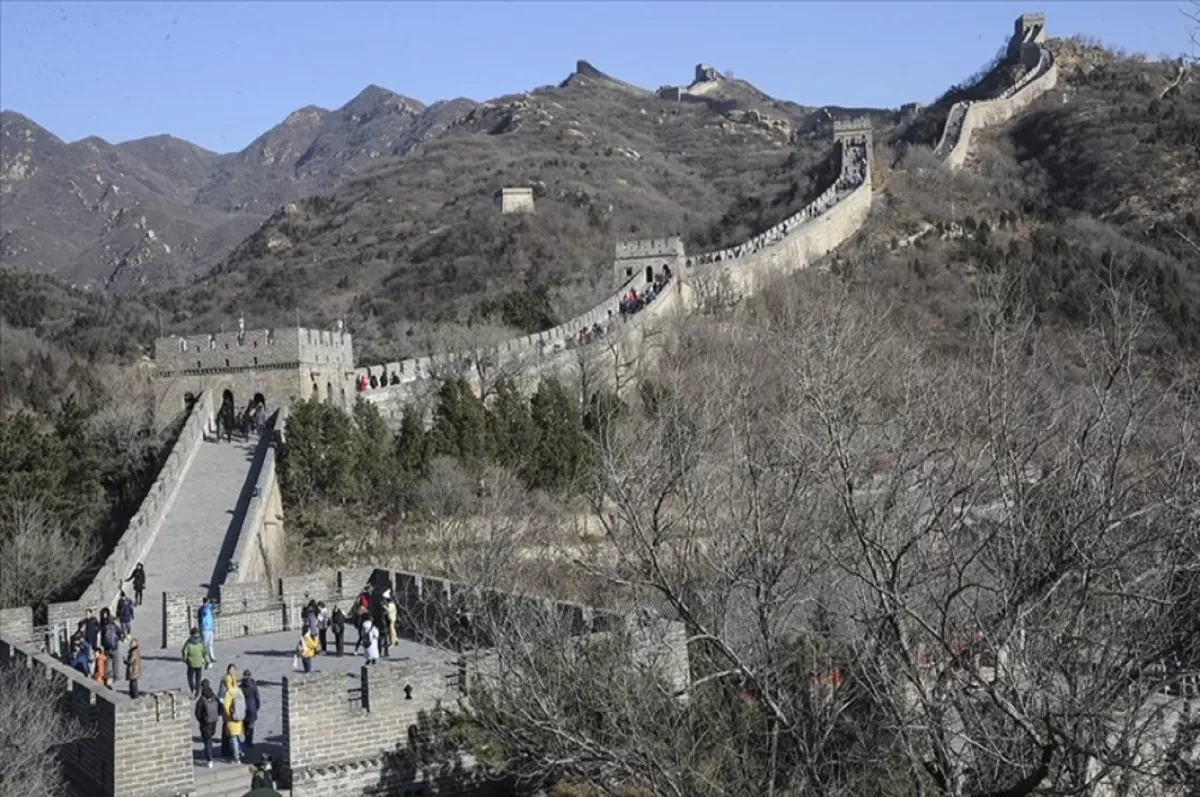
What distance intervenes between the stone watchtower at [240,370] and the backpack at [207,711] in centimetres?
1845

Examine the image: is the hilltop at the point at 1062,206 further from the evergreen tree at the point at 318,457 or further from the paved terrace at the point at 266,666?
the paved terrace at the point at 266,666

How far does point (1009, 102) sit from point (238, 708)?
240 feet

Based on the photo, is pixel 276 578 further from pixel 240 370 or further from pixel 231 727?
pixel 240 370

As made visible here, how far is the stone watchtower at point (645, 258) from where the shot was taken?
5231 cm

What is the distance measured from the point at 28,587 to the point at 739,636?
16.2m

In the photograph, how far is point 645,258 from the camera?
176ft

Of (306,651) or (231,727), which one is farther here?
(306,651)

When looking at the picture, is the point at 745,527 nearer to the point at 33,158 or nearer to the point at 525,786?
the point at 525,786

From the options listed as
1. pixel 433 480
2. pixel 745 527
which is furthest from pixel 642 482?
pixel 433 480

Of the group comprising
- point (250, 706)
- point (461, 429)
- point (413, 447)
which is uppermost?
point (461, 429)

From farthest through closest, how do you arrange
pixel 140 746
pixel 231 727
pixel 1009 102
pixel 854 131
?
pixel 1009 102 → pixel 854 131 → pixel 231 727 → pixel 140 746

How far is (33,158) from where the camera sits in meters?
168

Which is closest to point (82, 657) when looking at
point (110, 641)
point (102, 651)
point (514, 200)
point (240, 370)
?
point (102, 651)

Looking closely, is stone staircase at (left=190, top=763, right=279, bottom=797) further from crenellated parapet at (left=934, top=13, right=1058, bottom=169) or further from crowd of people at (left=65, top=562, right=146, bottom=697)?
crenellated parapet at (left=934, top=13, right=1058, bottom=169)
